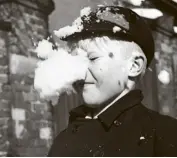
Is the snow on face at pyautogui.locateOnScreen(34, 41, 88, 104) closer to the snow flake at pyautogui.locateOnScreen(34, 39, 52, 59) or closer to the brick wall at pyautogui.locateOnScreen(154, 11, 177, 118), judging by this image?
the snow flake at pyautogui.locateOnScreen(34, 39, 52, 59)

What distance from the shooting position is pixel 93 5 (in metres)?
1.03

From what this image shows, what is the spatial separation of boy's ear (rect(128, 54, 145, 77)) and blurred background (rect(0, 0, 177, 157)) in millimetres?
69

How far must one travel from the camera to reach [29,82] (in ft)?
3.23

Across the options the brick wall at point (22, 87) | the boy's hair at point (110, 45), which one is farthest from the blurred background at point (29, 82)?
the boy's hair at point (110, 45)

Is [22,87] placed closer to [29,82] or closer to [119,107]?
[29,82]

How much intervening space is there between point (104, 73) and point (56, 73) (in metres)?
0.13

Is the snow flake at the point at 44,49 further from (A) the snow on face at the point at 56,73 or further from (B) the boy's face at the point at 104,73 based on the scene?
(B) the boy's face at the point at 104,73

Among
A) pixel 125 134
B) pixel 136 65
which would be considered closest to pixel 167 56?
pixel 136 65

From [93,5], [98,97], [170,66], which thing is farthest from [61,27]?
[170,66]

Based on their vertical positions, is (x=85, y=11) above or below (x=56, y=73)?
above

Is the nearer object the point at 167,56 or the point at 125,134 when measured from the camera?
the point at 125,134

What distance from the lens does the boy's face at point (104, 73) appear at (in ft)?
2.96

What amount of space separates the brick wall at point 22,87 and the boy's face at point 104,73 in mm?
150

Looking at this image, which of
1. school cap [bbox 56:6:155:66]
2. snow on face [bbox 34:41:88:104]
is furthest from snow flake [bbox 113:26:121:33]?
snow on face [bbox 34:41:88:104]
